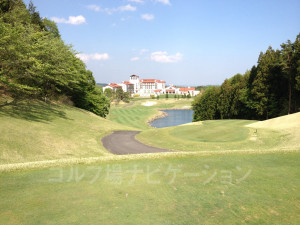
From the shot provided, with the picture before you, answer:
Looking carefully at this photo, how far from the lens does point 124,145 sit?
2109 centimetres

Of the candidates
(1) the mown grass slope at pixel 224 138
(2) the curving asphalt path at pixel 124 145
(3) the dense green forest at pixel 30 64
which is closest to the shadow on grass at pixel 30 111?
(3) the dense green forest at pixel 30 64

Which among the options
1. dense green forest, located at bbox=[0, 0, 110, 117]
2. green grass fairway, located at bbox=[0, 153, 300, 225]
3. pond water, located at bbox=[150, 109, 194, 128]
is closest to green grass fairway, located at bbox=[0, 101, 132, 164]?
dense green forest, located at bbox=[0, 0, 110, 117]

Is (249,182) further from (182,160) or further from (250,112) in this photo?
(250,112)

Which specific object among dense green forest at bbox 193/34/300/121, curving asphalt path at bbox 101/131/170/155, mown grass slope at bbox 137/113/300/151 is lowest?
curving asphalt path at bbox 101/131/170/155

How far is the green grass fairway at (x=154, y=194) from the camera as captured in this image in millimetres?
5086

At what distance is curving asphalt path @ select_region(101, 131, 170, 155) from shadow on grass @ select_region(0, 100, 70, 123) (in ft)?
25.9

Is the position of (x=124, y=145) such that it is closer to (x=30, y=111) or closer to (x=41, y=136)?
(x=41, y=136)

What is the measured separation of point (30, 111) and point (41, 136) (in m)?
7.20

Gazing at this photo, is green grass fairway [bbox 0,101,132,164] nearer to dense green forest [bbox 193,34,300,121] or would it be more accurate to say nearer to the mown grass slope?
the mown grass slope

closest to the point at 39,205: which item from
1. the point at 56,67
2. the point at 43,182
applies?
the point at 43,182

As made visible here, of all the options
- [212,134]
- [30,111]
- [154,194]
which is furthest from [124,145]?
[154,194]

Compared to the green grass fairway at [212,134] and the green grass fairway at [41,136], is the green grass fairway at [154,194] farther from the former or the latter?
the green grass fairway at [212,134]

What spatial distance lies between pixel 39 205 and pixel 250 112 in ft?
170

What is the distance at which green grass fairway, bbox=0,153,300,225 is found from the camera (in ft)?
16.7
